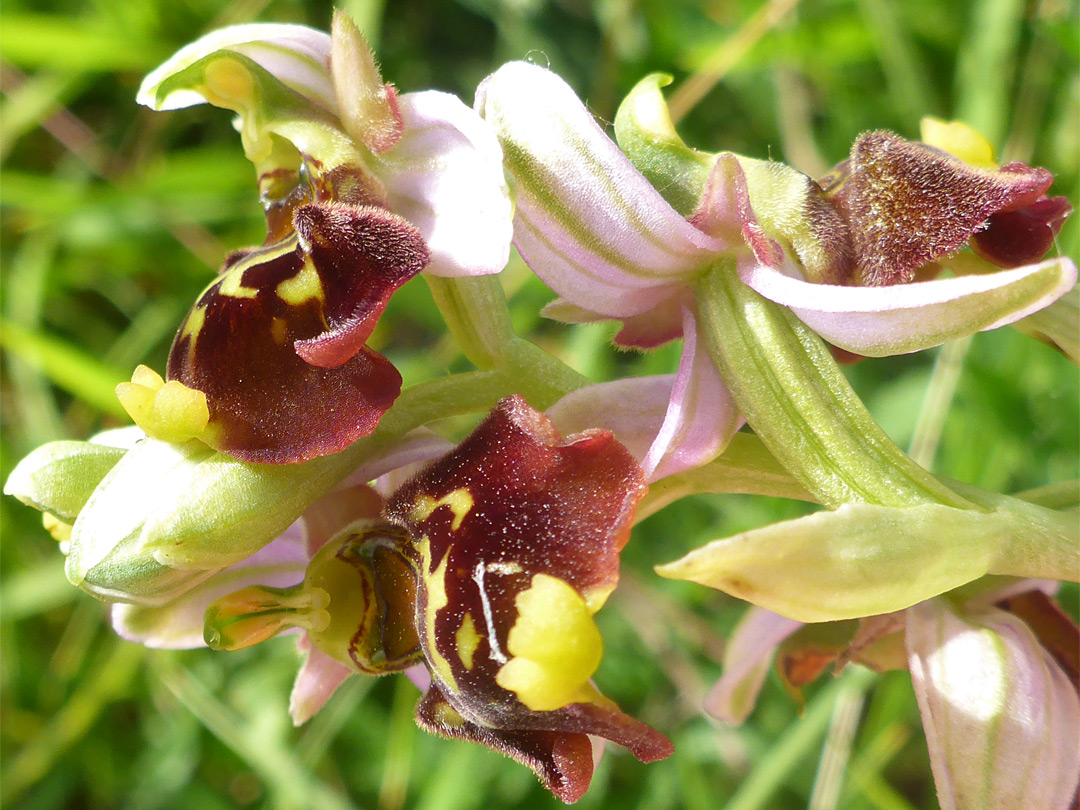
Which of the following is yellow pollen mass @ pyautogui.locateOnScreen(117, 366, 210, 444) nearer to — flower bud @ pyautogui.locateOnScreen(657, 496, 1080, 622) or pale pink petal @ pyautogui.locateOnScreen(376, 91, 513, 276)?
pale pink petal @ pyautogui.locateOnScreen(376, 91, 513, 276)

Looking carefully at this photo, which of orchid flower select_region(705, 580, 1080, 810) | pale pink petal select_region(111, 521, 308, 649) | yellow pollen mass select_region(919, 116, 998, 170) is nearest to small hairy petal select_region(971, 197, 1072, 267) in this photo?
yellow pollen mass select_region(919, 116, 998, 170)

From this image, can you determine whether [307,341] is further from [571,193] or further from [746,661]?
[746,661]

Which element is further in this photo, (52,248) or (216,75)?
(52,248)

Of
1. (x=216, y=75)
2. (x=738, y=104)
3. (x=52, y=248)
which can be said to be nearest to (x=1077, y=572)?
(x=216, y=75)

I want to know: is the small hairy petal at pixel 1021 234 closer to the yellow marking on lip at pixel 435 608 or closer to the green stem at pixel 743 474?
the green stem at pixel 743 474

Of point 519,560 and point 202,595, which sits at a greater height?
point 519,560

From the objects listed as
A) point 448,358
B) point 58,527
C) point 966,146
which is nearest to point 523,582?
point 58,527

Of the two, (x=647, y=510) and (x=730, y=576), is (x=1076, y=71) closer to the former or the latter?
(x=647, y=510)
